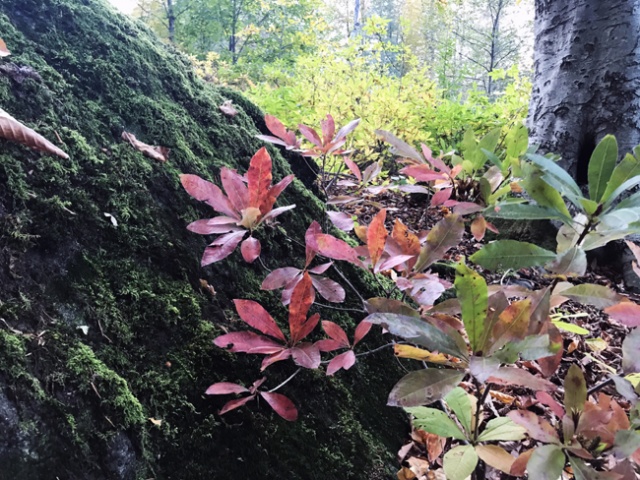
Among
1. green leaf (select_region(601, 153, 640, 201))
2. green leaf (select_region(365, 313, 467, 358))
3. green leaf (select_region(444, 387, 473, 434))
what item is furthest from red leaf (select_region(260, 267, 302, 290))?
green leaf (select_region(601, 153, 640, 201))

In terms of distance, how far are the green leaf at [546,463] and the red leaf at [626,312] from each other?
0.25 meters

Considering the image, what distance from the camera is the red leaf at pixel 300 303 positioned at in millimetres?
785

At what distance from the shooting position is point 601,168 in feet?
2.49

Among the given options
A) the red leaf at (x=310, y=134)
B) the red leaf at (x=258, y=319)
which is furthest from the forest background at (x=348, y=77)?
the red leaf at (x=258, y=319)

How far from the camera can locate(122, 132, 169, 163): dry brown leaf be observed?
1213 mm

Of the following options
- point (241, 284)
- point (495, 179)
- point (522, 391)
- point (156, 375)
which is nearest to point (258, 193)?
point (241, 284)

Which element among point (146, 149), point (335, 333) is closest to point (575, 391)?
point (335, 333)

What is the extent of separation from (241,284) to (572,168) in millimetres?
2569

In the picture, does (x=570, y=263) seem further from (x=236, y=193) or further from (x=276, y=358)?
(x=236, y=193)

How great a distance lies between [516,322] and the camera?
0.64 meters

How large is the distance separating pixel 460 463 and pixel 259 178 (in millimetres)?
721

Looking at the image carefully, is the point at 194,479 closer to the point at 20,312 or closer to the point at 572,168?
the point at 20,312

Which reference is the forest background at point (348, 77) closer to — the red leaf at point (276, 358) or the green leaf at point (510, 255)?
the green leaf at point (510, 255)

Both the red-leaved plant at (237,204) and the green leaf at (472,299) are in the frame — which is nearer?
the green leaf at (472,299)
